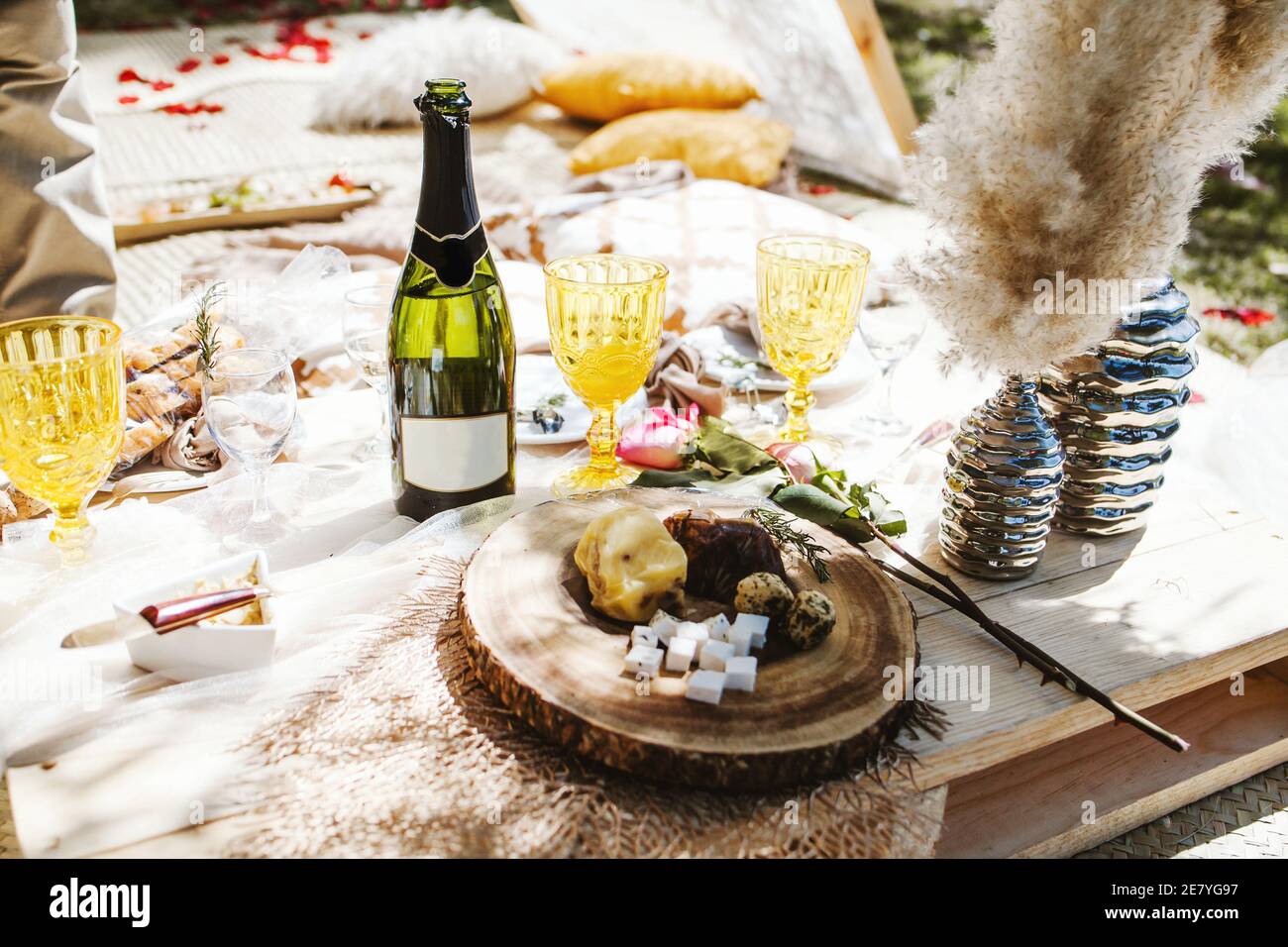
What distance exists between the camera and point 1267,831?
3.54 ft

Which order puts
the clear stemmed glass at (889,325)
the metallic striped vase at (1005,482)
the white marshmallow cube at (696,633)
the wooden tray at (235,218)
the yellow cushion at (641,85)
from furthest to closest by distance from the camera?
the yellow cushion at (641,85), the wooden tray at (235,218), the clear stemmed glass at (889,325), the metallic striped vase at (1005,482), the white marshmallow cube at (696,633)

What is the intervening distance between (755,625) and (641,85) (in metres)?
2.83

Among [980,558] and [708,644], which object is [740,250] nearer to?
[980,558]

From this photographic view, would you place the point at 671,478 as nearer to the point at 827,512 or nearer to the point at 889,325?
the point at 827,512

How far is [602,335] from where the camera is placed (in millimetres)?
1156

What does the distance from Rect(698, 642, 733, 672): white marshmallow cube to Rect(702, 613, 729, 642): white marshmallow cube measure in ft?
0.08

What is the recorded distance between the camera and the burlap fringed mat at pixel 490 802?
28.8 inches

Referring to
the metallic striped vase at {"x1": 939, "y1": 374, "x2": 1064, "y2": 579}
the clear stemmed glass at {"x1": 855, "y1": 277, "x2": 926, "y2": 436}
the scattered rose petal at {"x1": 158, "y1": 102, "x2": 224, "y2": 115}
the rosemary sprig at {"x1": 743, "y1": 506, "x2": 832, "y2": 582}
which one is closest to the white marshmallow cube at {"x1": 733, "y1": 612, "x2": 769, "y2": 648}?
the rosemary sprig at {"x1": 743, "y1": 506, "x2": 832, "y2": 582}

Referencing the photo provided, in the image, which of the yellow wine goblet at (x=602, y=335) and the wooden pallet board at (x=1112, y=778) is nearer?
the wooden pallet board at (x=1112, y=778)

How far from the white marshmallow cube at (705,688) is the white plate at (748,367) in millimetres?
737

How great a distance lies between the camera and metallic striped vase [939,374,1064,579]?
3.44 feet

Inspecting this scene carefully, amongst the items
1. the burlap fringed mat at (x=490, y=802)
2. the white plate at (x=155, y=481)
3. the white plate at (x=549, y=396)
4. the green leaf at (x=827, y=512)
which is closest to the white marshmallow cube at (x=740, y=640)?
the burlap fringed mat at (x=490, y=802)

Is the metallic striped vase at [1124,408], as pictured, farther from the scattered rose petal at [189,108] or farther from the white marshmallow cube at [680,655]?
the scattered rose petal at [189,108]
